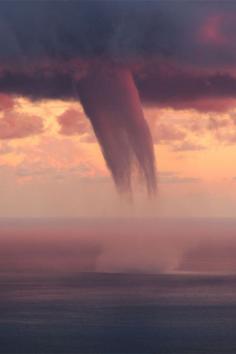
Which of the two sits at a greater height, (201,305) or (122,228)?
(201,305)

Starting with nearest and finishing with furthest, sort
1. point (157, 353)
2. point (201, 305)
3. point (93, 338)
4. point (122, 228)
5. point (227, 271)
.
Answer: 1. point (157, 353)
2. point (93, 338)
3. point (201, 305)
4. point (227, 271)
5. point (122, 228)

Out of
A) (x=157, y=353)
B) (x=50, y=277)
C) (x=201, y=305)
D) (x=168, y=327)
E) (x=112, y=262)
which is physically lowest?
(x=112, y=262)

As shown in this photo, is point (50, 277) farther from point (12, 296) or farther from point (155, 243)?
point (155, 243)

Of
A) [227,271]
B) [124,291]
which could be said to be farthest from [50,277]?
[227,271]

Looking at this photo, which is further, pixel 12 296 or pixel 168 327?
pixel 12 296

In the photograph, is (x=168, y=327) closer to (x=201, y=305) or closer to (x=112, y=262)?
(x=201, y=305)

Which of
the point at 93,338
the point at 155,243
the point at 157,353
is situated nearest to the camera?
the point at 157,353
